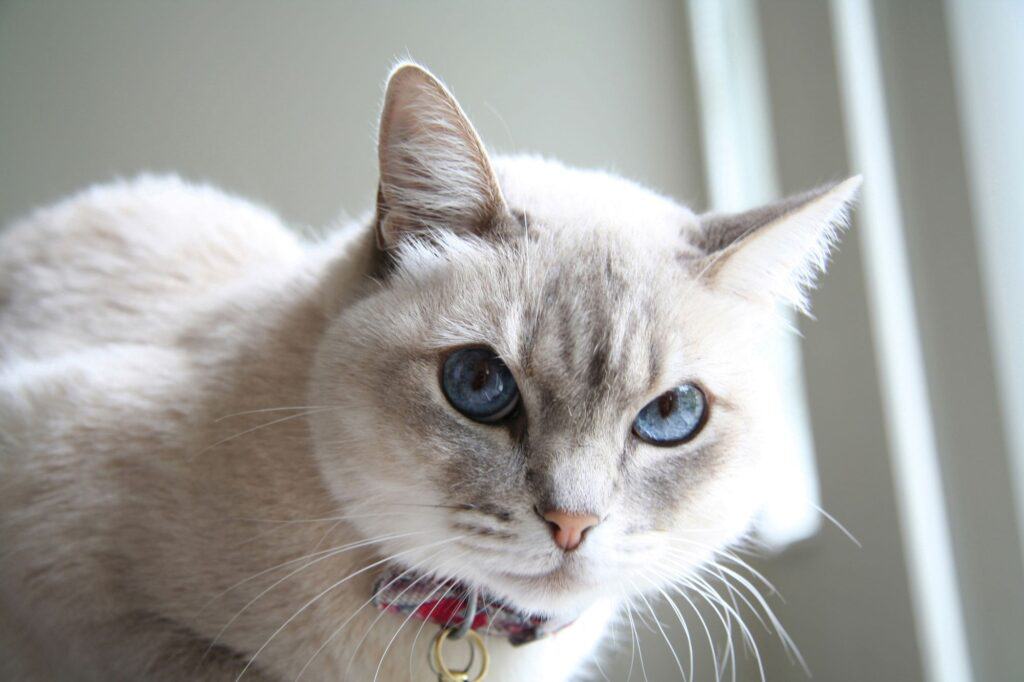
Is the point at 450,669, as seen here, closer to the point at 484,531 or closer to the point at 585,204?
the point at 484,531

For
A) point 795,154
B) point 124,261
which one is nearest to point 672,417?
point 795,154

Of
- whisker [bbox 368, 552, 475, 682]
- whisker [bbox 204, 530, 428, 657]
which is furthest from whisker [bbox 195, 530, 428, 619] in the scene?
whisker [bbox 368, 552, 475, 682]

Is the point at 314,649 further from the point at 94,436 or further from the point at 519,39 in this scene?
the point at 519,39

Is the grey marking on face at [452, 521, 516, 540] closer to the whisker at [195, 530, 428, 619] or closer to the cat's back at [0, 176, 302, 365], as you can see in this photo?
the whisker at [195, 530, 428, 619]

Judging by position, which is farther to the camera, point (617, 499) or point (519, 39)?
point (519, 39)

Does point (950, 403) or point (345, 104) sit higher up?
point (345, 104)

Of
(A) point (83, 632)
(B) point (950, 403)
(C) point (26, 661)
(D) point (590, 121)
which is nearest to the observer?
(A) point (83, 632)

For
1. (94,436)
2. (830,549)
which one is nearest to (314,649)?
(94,436)

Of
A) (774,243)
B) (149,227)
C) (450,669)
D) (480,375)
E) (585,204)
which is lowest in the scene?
(450,669)
